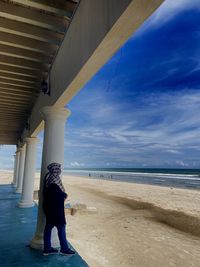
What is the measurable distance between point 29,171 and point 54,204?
4221 mm

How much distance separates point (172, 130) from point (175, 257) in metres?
60.2

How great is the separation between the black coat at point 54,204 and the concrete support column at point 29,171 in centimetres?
395

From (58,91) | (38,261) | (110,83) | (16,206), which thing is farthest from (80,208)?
(110,83)

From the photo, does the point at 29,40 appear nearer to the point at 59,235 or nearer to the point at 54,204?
the point at 54,204

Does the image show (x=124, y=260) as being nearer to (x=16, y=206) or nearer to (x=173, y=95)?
(x=16, y=206)

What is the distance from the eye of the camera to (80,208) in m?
7.80

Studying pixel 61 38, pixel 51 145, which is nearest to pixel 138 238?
pixel 51 145

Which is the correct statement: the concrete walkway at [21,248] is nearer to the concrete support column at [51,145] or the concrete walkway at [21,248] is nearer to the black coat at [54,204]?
the concrete support column at [51,145]

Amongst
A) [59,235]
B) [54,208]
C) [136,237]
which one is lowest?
[136,237]

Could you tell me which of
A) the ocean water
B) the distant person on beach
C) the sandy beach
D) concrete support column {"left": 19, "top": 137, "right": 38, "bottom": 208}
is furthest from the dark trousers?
the ocean water

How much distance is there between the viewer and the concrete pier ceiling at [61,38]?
1.51m

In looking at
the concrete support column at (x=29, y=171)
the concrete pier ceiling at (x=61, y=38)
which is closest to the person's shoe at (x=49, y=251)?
the concrete pier ceiling at (x=61, y=38)

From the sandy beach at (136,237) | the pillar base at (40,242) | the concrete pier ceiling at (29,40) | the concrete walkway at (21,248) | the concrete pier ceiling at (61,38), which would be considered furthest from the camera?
the sandy beach at (136,237)

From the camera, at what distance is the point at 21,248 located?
11.5 ft
